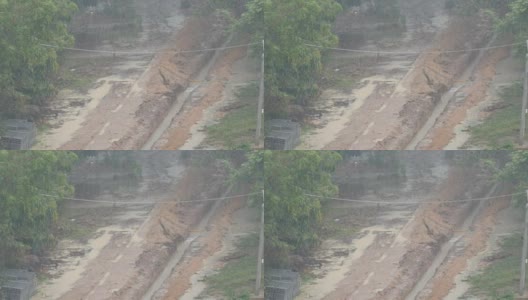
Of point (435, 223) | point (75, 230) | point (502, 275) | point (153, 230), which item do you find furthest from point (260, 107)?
point (502, 275)

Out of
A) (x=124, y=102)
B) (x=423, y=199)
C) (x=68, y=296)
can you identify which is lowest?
(x=68, y=296)

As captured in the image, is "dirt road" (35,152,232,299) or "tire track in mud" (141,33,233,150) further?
"tire track in mud" (141,33,233,150)

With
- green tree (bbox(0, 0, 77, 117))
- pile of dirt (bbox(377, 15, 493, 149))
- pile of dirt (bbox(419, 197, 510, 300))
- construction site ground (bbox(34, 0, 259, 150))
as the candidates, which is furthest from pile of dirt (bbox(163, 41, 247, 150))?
pile of dirt (bbox(419, 197, 510, 300))

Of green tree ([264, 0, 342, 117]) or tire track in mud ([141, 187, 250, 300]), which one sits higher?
green tree ([264, 0, 342, 117])

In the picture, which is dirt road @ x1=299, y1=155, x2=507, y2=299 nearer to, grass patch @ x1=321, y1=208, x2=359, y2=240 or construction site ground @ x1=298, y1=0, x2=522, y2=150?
grass patch @ x1=321, y1=208, x2=359, y2=240

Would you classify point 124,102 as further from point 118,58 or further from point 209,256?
point 209,256

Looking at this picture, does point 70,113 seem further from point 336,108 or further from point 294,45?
point 336,108

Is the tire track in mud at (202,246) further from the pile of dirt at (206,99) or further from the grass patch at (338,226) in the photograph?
the grass patch at (338,226)

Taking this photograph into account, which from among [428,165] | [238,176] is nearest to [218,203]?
[238,176]
